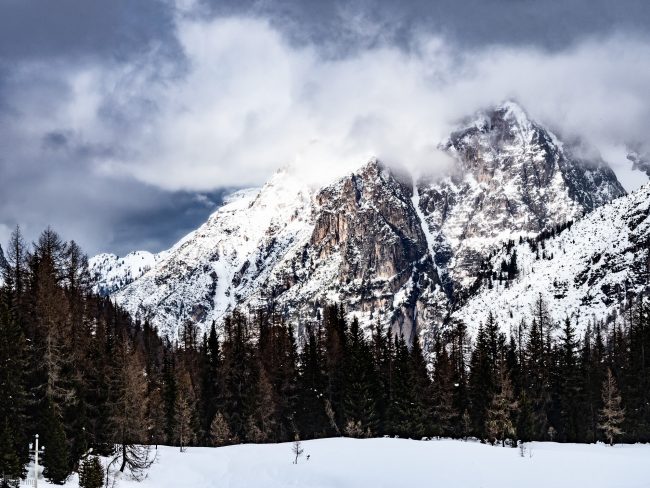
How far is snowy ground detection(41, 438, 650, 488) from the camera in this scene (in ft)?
144

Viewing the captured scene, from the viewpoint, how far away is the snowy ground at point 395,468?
43875mm

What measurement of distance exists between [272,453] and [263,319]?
47795 mm

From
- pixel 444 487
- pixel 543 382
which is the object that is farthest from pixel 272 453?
pixel 543 382

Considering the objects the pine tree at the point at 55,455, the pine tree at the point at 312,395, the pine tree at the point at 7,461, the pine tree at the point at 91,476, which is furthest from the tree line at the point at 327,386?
the pine tree at the point at 7,461

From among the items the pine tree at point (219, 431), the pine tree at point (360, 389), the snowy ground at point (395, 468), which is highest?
the pine tree at point (360, 389)

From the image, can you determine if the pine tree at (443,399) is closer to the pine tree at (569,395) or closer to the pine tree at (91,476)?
the pine tree at (569,395)

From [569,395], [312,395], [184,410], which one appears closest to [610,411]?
[569,395]

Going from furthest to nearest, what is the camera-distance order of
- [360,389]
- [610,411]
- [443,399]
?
[443,399], [360,389], [610,411]

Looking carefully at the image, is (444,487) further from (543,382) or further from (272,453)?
(543,382)

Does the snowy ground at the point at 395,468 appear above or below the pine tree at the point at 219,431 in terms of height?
below

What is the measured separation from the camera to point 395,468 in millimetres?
47094

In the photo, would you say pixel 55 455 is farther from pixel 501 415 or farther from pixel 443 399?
pixel 443 399

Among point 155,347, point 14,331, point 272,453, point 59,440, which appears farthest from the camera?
point 155,347

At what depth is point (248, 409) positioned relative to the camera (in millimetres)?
77562
